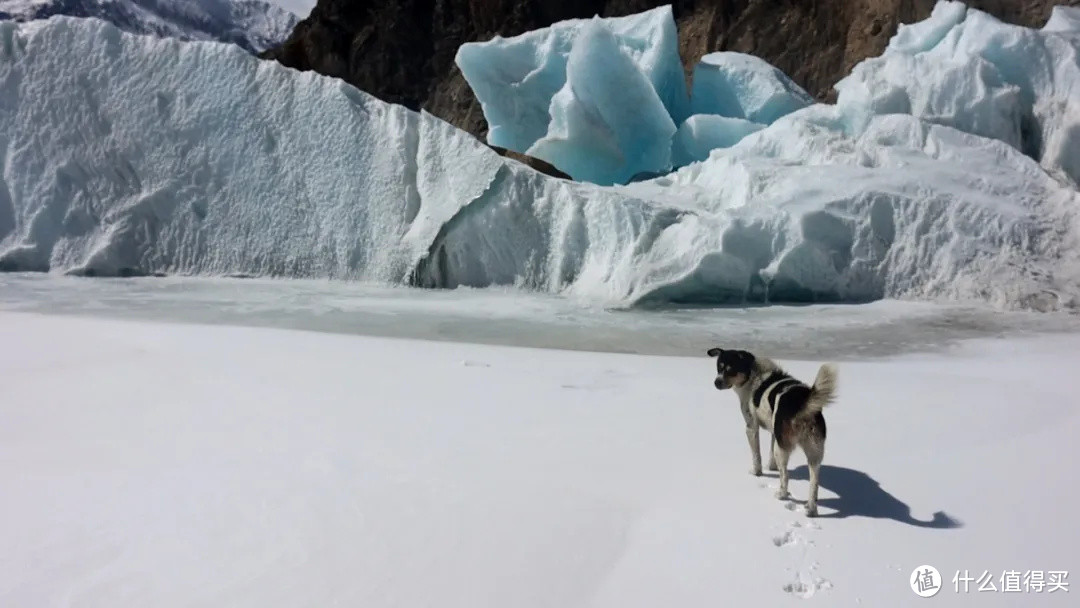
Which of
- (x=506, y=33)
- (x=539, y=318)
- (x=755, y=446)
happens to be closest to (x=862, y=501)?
(x=755, y=446)

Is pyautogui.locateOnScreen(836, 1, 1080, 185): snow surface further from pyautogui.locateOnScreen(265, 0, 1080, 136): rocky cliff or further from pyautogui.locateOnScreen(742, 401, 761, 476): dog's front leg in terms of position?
pyautogui.locateOnScreen(265, 0, 1080, 136): rocky cliff

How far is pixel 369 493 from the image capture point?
217cm

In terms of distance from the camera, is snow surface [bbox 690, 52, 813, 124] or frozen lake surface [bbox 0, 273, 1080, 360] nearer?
frozen lake surface [bbox 0, 273, 1080, 360]

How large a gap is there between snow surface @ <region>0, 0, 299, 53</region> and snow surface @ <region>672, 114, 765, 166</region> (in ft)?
147

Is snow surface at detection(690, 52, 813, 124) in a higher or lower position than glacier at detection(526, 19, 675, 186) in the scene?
higher

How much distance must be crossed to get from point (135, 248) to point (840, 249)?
6.69 m

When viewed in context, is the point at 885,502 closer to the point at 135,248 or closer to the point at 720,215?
the point at 720,215

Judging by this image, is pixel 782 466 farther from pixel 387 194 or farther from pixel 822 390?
pixel 387 194

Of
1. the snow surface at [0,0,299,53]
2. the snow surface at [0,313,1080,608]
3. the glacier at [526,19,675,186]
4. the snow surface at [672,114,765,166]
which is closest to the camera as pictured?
the snow surface at [0,313,1080,608]

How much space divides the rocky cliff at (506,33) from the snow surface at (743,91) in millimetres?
8731

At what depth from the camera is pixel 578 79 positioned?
13094 mm

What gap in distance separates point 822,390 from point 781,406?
0.48ft

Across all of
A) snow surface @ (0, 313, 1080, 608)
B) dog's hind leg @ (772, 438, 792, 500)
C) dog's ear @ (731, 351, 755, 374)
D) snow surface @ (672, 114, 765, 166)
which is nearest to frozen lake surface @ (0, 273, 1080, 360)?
snow surface @ (0, 313, 1080, 608)

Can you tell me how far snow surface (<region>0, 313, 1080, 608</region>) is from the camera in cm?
173
